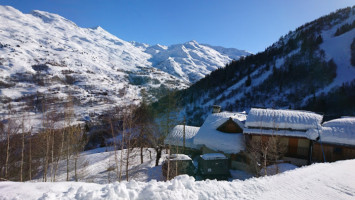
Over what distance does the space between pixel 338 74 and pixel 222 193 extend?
215ft

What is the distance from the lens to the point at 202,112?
6494 centimetres

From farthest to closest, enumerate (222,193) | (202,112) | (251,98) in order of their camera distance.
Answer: (202,112)
(251,98)
(222,193)

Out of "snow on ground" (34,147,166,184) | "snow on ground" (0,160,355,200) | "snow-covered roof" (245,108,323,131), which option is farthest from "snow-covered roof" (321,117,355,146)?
"snow on ground" (34,147,166,184)

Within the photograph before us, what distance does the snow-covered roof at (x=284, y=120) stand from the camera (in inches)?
745

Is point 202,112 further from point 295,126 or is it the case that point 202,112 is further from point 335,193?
point 335,193

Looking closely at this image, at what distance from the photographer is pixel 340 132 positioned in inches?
683

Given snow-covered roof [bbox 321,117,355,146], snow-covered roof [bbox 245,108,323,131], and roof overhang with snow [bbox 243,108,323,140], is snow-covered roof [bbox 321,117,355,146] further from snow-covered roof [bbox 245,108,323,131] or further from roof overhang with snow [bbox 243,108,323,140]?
snow-covered roof [bbox 245,108,323,131]

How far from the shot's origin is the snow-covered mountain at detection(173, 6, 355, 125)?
4772cm

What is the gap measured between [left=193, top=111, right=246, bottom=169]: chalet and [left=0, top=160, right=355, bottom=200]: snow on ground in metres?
12.8

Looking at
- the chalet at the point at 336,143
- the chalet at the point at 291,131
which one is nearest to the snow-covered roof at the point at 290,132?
the chalet at the point at 291,131

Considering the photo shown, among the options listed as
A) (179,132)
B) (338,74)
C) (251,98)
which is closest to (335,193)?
(179,132)

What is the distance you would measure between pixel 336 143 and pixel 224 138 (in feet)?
34.7

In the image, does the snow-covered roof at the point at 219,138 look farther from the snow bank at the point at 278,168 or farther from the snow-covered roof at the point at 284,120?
the snow bank at the point at 278,168

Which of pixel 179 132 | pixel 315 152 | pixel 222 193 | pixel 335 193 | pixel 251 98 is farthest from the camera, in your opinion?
pixel 251 98
